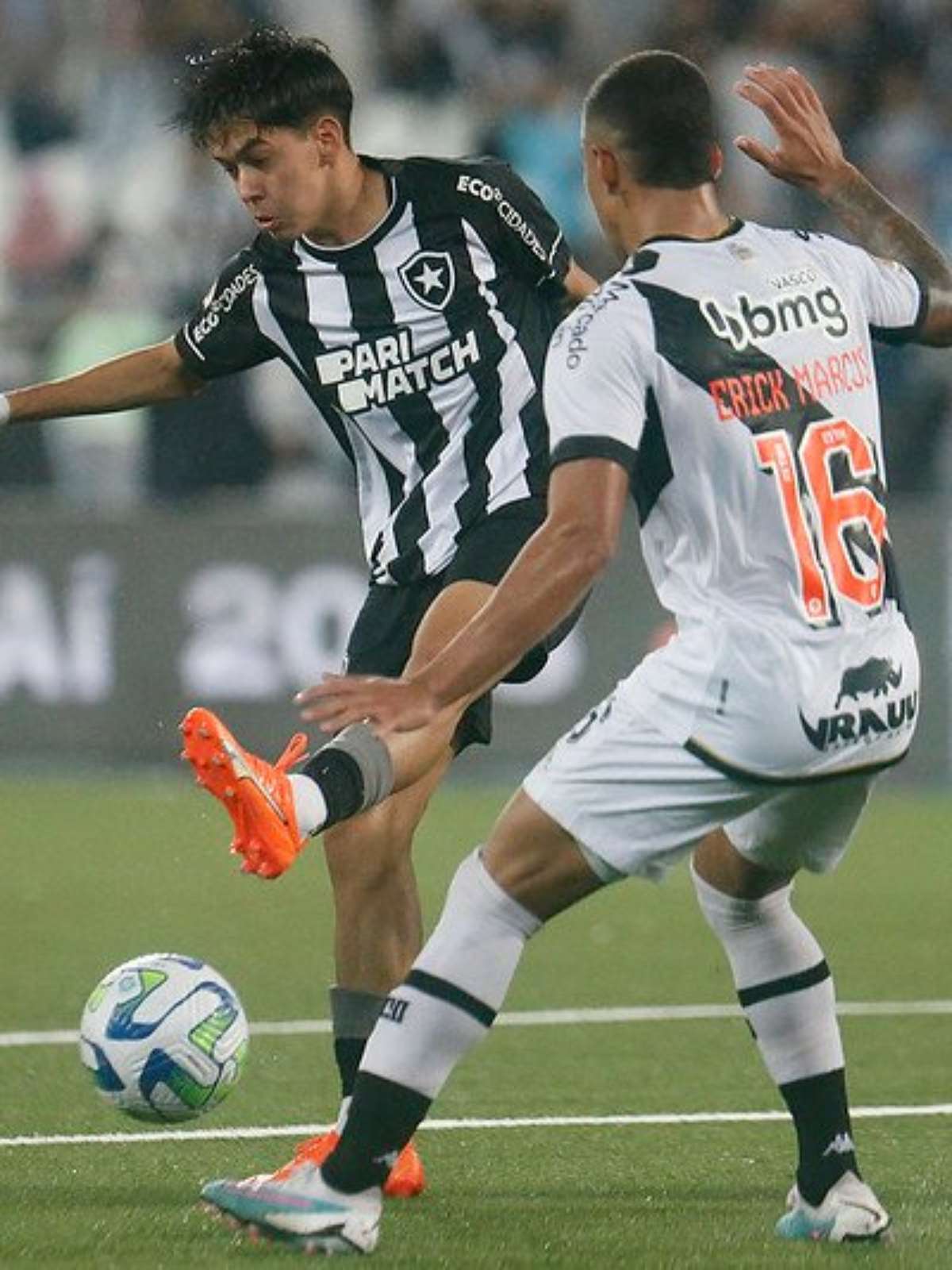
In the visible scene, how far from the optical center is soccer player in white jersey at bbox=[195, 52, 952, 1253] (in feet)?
16.5

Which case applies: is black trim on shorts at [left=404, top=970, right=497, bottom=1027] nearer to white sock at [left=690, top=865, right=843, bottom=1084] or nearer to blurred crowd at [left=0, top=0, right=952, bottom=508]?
white sock at [left=690, top=865, right=843, bottom=1084]

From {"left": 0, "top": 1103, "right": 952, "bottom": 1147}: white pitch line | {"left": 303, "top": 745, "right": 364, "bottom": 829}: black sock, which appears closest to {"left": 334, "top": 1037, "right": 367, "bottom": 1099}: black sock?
{"left": 0, "top": 1103, "right": 952, "bottom": 1147}: white pitch line

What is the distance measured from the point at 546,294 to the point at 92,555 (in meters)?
8.71

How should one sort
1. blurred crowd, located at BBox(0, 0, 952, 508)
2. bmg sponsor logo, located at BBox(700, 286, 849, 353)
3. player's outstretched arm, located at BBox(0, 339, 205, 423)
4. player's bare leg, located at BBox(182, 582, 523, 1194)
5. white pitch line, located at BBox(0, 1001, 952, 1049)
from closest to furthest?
bmg sponsor logo, located at BBox(700, 286, 849, 353), player's bare leg, located at BBox(182, 582, 523, 1194), player's outstretched arm, located at BBox(0, 339, 205, 423), white pitch line, located at BBox(0, 1001, 952, 1049), blurred crowd, located at BBox(0, 0, 952, 508)

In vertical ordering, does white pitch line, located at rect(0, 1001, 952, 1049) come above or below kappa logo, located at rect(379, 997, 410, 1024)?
below

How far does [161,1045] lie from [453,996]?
1.02 m

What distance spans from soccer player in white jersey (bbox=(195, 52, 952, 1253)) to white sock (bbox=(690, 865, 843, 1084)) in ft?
1.10

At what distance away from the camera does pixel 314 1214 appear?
5.24 m

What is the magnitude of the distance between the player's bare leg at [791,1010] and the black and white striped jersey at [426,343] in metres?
1.21

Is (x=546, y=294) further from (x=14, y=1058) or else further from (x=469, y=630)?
(x=14, y=1058)

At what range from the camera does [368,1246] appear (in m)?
5.27

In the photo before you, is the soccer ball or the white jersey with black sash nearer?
the white jersey with black sash

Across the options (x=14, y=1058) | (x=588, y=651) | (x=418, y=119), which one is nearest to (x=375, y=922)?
(x=14, y=1058)

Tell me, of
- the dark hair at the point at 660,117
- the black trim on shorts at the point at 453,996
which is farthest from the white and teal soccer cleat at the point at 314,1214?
the dark hair at the point at 660,117
